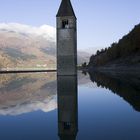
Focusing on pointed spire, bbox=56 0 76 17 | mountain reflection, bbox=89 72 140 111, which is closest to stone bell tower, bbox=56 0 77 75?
pointed spire, bbox=56 0 76 17

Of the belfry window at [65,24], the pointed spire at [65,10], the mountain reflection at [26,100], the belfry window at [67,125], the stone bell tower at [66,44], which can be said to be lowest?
the mountain reflection at [26,100]

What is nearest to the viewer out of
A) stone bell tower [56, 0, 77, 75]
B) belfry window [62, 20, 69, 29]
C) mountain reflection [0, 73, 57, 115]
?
mountain reflection [0, 73, 57, 115]

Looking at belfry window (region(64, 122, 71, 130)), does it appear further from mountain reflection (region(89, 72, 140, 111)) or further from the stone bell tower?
the stone bell tower

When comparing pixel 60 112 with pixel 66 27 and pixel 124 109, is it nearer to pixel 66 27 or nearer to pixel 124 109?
pixel 124 109

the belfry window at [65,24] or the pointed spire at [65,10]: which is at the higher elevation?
the pointed spire at [65,10]

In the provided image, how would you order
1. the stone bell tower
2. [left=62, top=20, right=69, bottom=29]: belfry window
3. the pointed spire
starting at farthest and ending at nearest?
the pointed spire < [left=62, top=20, right=69, bottom=29]: belfry window < the stone bell tower

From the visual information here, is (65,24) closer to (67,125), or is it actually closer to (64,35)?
(64,35)

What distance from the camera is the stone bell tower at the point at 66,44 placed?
62.2 metres

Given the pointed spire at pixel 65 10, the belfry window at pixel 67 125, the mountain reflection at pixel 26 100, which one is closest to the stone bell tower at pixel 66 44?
the pointed spire at pixel 65 10

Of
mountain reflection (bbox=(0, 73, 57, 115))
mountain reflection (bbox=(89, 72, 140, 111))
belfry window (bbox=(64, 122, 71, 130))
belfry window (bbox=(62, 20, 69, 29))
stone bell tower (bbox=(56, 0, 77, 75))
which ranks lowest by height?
mountain reflection (bbox=(0, 73, 57, 115))

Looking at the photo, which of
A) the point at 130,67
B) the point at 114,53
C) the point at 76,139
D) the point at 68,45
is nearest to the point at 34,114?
the point at 76,139

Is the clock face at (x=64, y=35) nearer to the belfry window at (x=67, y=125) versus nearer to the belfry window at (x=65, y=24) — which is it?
the belfry window at (x=65, y=24)

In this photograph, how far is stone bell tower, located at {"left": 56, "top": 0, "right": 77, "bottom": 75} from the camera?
6222 centimetres

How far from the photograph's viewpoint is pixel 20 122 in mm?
13336
